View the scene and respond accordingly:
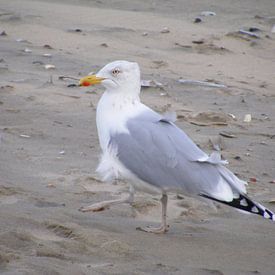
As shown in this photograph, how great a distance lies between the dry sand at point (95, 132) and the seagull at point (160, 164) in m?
0.28

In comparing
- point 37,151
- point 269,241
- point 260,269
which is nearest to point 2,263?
point 260,269

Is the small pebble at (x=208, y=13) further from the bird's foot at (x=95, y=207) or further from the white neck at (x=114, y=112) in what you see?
the bird's foot at (x=95, y=207)

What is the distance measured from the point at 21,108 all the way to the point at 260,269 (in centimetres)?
401

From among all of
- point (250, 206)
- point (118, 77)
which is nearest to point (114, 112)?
point (118, 77)

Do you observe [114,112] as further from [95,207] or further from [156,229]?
[156,229]

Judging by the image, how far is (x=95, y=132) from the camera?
28.1ft

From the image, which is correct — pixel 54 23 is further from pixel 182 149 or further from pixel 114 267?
pixel 114 267

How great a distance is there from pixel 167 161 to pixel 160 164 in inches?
2.0

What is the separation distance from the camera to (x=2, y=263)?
4781 millimetres

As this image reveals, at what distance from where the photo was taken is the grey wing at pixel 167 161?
20.1 ft

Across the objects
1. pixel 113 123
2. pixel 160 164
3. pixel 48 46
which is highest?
pixel 113 123

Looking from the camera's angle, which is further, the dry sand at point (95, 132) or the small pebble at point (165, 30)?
the small pebble at point (165, 30)

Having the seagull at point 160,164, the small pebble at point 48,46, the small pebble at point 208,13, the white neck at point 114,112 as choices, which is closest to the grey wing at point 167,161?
the seagull at point 160,164

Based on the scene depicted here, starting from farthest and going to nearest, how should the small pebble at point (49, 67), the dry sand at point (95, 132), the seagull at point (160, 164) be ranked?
the small pebble at point (49, 67) → the seagull at point (160, 164) → the dry sand at point (95, 132)
